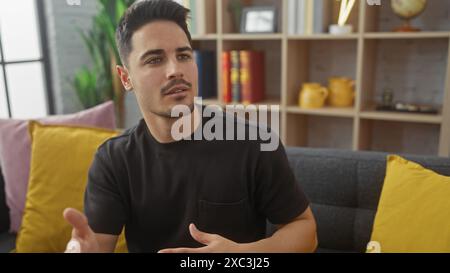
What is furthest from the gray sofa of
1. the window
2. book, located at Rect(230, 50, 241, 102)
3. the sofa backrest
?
book, located at Rect(230, 50, 241, 102)

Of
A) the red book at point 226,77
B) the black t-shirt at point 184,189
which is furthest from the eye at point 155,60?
the red book at point 226,77

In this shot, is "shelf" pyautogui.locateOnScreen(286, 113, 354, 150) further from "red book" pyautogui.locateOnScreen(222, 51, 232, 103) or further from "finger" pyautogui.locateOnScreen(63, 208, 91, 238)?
"finger" pyautogui.locateOnScreen(63, 208, 91, 238)

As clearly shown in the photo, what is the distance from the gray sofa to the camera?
99 centimetres

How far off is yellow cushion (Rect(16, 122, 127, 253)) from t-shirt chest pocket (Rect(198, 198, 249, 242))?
44cm

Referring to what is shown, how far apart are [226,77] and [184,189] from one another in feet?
3.99

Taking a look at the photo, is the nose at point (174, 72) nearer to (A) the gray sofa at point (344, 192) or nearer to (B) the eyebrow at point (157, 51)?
(B) the eyebrow at point (157, 51)

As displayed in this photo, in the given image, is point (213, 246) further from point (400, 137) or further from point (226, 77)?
point (400, 137)

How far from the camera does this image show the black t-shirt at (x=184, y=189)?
0.58 m

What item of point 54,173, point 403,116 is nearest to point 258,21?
point 403,116

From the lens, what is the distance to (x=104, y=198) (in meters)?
0.63

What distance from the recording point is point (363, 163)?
39.9 inches
